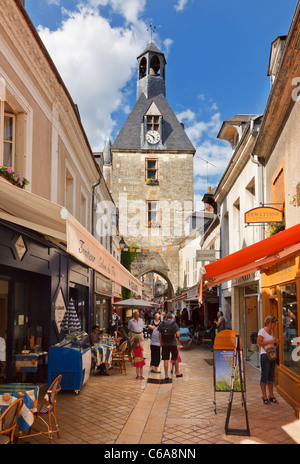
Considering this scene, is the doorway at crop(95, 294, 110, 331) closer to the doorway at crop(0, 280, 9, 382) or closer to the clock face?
the doorway at crop(0, 280, 9, 382)

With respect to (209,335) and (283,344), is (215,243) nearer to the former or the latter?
(209,335)

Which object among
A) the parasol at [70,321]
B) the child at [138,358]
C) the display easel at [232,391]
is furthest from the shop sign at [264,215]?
the parasol at [70,321]

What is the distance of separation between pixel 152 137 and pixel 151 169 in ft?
7.91

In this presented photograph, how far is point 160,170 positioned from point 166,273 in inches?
298

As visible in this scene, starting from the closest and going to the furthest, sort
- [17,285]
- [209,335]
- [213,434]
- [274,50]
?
1. [213,434]
2. [17,285]
3. [274,50]
4. [209,335]

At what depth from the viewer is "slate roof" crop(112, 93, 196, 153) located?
105 ft

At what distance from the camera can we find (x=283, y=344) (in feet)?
25.2

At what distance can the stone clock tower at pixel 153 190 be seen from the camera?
30.7 m

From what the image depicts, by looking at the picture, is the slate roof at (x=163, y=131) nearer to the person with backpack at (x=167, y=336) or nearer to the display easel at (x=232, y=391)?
the person with backpack at (x=167, y=336)

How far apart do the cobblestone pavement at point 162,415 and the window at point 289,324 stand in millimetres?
671

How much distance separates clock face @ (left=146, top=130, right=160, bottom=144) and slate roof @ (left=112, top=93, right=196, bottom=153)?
49 centimetres

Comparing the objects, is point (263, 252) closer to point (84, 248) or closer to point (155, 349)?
point (84, 248)
